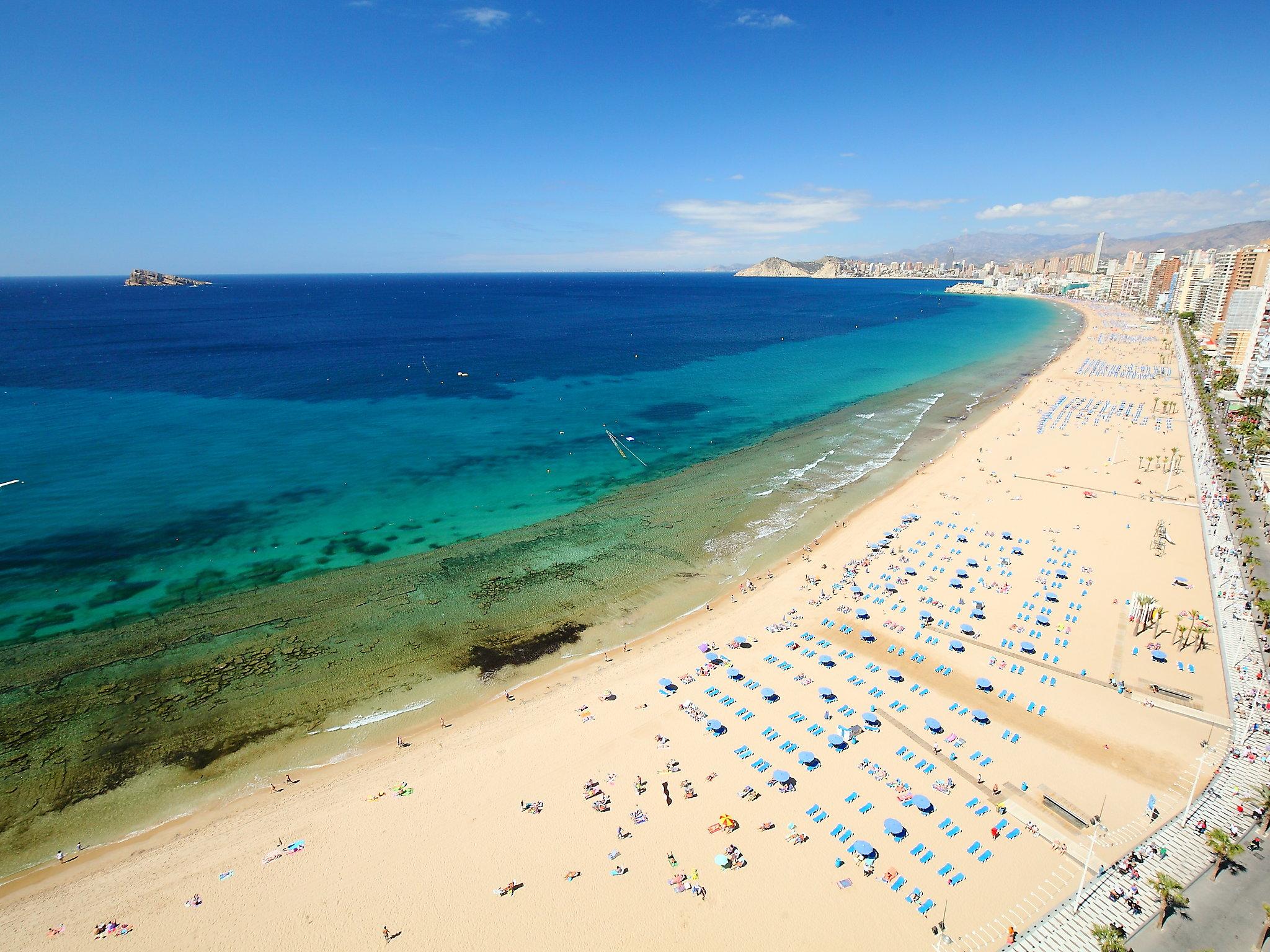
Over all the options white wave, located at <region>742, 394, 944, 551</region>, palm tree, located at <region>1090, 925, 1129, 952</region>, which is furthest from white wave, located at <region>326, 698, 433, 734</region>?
palm tree, located at <region>1090, 925, 1129, 952</region>

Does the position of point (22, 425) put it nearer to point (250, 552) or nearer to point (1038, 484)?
point (250, 552)

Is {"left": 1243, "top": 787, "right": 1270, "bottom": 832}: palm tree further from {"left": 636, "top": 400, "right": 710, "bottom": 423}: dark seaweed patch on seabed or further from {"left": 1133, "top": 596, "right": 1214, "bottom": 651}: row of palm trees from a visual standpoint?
{"left": 636, "top": 400, "right": 710, "bottom": 423}: dark seaweed patch on seabed

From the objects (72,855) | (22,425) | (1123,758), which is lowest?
(72,855)

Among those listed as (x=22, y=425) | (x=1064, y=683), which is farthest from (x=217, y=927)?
(x=22, y=425)

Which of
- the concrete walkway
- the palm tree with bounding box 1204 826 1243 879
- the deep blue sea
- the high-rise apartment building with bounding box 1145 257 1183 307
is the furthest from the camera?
the high-rise apartment building with bounding box 1145 257 1183 307

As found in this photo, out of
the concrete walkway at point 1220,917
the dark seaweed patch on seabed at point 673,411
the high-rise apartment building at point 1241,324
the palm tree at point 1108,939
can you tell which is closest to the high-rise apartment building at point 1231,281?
the high-rise apartment building at point 1241,324

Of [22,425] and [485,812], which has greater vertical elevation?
[22,425]
